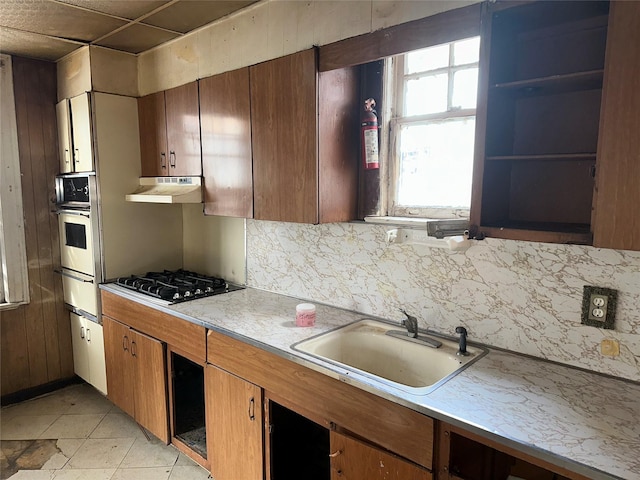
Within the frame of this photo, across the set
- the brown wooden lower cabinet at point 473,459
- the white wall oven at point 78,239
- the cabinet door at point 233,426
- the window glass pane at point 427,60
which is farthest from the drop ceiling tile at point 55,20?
the brown wooden lower cabinet at point 473,459

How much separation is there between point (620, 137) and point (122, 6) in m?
2.32

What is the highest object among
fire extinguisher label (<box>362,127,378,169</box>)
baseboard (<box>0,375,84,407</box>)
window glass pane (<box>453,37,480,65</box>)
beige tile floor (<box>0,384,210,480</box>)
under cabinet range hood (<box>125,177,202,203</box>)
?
window glass pane (<box>453,37,480,65</box>)

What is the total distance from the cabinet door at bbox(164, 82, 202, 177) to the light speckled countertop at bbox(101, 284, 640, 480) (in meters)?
1.23

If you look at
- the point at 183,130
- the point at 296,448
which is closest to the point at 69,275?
the point at 183,130

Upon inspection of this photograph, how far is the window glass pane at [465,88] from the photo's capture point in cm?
191

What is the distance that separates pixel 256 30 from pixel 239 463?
212 cm

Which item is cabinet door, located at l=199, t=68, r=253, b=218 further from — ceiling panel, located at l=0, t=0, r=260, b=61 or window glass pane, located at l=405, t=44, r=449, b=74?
window glass pane, located at l=405, t=44, r=449, b=74

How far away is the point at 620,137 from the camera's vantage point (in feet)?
3.81

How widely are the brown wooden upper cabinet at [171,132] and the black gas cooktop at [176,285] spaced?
691 millimetres

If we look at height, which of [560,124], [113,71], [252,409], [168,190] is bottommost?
[252,409]

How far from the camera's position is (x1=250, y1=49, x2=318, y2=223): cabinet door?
1.99 m

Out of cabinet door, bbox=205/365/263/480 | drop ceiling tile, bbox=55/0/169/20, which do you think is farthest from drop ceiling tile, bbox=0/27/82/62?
cabinet door, bbox=205/365/263/480

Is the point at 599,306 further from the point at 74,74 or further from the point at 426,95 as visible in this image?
the point at 74,74

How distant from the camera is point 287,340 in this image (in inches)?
73.4
